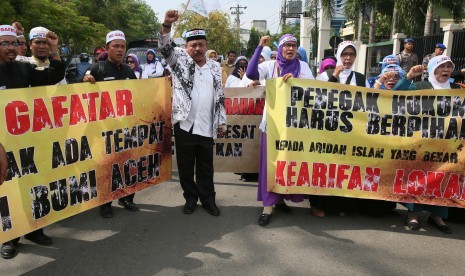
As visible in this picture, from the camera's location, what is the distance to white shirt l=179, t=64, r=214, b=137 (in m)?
4.11

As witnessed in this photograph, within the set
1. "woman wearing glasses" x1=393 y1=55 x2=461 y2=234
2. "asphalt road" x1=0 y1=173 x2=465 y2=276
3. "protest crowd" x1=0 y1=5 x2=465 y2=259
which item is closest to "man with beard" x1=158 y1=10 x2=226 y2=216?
"protest crowd" x1=0 y1=5 x2=465 y2=259

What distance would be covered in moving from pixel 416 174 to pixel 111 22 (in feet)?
124

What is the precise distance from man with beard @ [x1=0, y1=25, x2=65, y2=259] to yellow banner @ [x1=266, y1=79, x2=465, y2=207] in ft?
6.69

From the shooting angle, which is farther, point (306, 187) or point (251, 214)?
point (251, 214)

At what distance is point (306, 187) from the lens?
13.2 ft

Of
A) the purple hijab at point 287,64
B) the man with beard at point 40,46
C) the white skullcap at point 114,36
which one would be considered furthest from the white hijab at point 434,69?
the man with beard at point 40,46

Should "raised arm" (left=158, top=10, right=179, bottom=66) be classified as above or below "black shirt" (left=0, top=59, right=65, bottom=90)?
above

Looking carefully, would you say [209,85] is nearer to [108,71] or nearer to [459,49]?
[108,71]

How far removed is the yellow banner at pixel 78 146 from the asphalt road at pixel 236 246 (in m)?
0.37

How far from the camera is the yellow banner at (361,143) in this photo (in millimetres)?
3857

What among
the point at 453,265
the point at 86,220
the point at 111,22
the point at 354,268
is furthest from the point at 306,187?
the point at 111,22

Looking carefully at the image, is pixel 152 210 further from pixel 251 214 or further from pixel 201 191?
pixel 251 214

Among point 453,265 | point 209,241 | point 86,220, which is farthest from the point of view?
point 86,220

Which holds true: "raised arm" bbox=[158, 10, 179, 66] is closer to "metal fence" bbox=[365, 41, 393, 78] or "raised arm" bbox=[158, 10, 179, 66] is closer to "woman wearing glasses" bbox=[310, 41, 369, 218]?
"woman wearing glasses" bbox=[310, 41, 369, 218]
